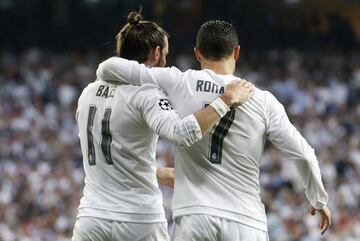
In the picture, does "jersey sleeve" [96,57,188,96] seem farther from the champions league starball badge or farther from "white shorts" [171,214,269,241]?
"white shorts" [171,214,269,241]

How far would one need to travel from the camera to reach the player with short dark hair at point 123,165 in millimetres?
5789

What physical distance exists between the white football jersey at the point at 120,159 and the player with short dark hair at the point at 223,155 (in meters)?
0.26

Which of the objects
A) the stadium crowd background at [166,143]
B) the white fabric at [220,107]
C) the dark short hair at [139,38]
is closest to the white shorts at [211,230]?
the white fabric at [220,107]

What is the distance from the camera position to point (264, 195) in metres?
16.6

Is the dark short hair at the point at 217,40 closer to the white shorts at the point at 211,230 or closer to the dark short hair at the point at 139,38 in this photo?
the dark short hair at the point at 139,38

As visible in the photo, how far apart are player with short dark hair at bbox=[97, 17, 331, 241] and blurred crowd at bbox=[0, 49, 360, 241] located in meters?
9.61

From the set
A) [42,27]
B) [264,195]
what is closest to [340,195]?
[264,195]

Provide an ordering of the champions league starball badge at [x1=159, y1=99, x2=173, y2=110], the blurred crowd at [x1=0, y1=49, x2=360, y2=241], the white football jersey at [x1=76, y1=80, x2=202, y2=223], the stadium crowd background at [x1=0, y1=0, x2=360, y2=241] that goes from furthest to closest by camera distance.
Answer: the stadium crowd background at [x1=0, y1=0, x2=360, y2=241] < the blurred crowd at [x1=0, y1=49, x2=360, y2=241] < the white football jersey at [x1=76, y1=80, x2=202, y2=223] < the champions league starball badge at [x1=159, y1=99, x2=173, y2=110]

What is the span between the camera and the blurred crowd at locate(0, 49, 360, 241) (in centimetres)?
1656

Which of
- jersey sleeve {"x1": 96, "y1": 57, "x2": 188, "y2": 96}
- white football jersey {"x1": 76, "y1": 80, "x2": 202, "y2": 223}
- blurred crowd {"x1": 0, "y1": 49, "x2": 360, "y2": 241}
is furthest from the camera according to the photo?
blurred crowd {"x1": 0, "y1": 49, "x2": 360, "y2": 241}

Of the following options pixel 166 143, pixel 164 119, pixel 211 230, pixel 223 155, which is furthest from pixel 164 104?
pixel 166 143

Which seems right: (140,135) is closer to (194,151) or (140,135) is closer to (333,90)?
(194,151)

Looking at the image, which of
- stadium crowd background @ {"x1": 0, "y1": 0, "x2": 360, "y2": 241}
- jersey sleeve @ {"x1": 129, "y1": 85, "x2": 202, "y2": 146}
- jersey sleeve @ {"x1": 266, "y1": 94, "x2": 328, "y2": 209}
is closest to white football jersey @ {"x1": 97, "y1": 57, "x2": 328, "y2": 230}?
jersey sleeve @ {"x1": 266, "y1": 94, "x2": 328, "y2": 209}

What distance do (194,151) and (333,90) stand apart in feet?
51.2
